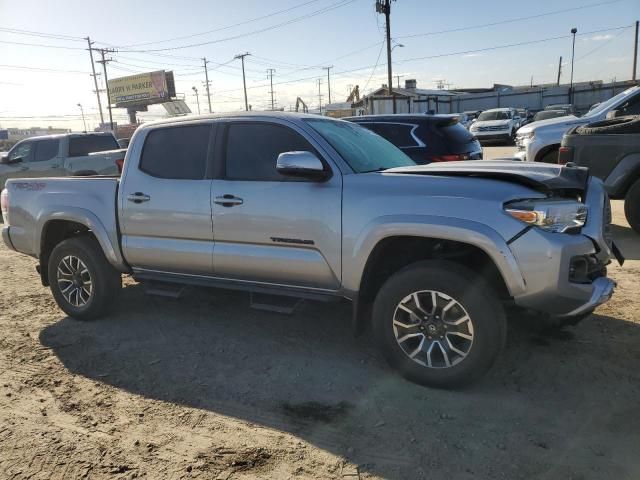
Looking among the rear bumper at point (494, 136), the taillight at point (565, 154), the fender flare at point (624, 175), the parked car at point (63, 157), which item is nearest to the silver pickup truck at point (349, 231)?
the taillight at point (565, 154)

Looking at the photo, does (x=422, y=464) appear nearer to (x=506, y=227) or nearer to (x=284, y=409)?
(x=284, y=409)

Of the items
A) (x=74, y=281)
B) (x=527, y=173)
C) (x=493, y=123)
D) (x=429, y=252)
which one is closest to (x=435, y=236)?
(x=429, y=252)

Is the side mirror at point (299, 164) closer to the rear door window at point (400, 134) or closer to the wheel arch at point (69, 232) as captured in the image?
the wheel arch at point (69, 232)

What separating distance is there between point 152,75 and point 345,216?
232ft

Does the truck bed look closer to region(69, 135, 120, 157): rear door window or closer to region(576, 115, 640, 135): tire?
region(576, 115, 640, 135): tire

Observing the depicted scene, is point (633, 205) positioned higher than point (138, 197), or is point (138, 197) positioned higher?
point (138, 197)

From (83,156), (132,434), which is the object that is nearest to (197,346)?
(132,434)

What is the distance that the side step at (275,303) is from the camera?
390 cm

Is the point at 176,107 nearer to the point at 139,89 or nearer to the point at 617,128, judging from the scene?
the point at 139,89

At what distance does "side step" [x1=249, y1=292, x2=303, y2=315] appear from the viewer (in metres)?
3.90

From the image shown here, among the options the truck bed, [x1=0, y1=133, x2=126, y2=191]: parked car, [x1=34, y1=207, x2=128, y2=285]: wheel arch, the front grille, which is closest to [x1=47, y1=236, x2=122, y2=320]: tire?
[x1=34, y1=207, x2=128, y2=285]: wheel arch

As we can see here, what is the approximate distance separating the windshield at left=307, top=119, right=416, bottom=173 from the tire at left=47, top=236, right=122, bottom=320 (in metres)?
2.44

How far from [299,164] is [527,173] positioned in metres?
1.50

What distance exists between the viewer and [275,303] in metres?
3.99
